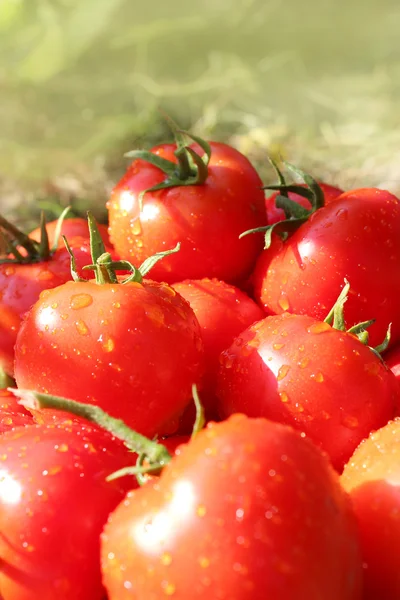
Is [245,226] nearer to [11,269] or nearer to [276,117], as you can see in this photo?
[11,269]

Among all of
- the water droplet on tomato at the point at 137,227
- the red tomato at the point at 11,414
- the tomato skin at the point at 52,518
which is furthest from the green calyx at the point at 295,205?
the tomato skin at the point at 52,518

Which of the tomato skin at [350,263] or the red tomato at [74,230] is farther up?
the tomato skin at [350,263]

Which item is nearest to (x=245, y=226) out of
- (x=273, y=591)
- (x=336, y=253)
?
(x=336, y=253)

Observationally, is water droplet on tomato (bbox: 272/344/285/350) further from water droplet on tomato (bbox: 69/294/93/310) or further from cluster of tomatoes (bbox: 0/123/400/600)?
water droplet on tomato (bbox: 69/294/93/310)

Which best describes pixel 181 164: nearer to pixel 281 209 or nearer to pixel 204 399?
pixel 281 209

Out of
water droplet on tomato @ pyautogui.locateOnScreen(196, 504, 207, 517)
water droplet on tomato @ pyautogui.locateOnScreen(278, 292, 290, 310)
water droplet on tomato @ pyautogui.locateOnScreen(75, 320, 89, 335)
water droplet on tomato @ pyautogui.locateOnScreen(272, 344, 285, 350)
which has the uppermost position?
water droplet on tomato @ pyautogui.locateOnScreen(196, 504, 207, 517)

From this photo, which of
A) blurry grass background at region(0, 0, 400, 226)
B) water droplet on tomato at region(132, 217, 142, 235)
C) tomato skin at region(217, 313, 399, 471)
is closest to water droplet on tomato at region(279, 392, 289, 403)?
tomato skin at region(217, 313, 399, 471)

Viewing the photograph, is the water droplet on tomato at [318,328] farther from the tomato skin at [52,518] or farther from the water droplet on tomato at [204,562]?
the water droplet on tomato at [204,562]

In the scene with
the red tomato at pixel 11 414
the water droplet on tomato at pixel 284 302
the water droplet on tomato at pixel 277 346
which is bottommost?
the red tomato at pixel 11 414
